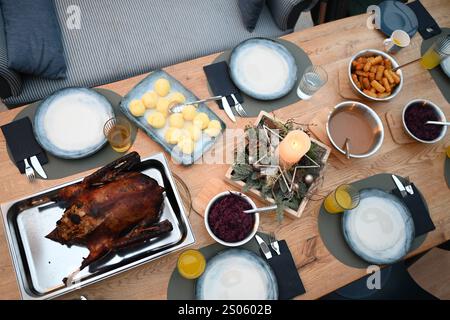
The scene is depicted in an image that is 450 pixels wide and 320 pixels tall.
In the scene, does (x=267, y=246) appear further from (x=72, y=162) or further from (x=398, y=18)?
(x=398, y=18)

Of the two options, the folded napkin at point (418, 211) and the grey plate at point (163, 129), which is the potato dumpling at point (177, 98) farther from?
the folded napkin at point (418, 211)

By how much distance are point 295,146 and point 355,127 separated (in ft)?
1.31

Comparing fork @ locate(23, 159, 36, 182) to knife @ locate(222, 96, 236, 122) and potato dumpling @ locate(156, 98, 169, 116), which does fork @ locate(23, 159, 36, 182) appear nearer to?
potato dumpling @ locate(156, 98, 169, 116)

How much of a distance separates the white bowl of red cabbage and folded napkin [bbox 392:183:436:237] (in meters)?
0.57

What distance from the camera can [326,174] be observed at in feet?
4.35

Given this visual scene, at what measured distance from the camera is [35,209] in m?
1.07

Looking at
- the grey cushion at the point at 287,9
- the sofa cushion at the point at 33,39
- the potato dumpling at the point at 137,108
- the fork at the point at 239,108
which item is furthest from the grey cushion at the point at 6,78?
the grey cushion at the point at 287,9

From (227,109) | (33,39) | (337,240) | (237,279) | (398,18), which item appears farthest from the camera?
(398,18)

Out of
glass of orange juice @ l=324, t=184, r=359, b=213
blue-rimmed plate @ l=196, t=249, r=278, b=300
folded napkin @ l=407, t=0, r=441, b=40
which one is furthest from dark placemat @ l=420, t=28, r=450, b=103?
blue-rimmed plate @ l=196, t=249, r=278, b=300

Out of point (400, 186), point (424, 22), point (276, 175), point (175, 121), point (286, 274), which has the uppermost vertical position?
point (424, 22)

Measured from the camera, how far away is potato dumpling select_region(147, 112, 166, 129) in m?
1.25

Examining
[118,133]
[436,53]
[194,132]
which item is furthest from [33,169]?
[436,53]
